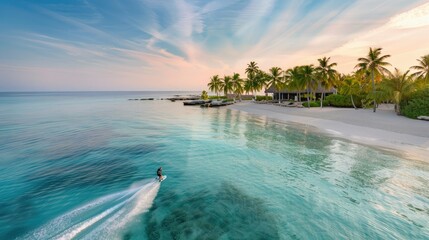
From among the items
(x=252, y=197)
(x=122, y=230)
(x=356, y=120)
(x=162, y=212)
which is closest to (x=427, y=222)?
(x=252, y=197)

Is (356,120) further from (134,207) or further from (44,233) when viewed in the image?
(44,233)

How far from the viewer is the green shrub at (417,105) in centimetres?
2871

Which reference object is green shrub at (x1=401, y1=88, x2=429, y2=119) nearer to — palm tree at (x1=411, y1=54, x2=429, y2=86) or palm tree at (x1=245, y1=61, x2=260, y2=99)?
palm tree at (x1=411, y1=54, x2=429, y2=86)

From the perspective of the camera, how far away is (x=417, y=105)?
2966 cm

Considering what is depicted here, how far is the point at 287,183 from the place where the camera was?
38.2 feet

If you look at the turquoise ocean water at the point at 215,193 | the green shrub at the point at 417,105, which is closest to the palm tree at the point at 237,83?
the green shrub at the point at 417,105

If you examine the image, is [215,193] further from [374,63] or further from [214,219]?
[374,63]

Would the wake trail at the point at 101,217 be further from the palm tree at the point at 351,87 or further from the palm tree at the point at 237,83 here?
the palm tree at the point at 237,83

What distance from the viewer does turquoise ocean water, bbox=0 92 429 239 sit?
7.78 metres

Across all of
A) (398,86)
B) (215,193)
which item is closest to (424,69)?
(398,86)

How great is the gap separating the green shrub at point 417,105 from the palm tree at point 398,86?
43.4 inches

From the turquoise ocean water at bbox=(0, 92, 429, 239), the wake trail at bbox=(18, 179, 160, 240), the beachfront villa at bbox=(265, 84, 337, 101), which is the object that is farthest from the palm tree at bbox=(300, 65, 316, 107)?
the wake trail at bbox=(18, 179, 160, 240)

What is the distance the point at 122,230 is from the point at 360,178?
1305 centimetres

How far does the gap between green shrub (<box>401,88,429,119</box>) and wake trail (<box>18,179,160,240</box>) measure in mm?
38133
